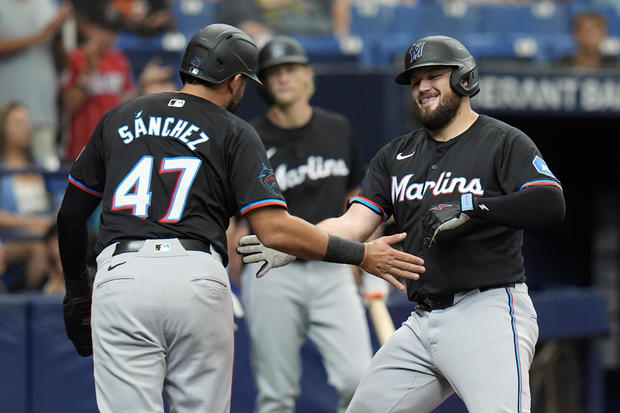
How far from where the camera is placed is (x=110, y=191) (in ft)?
11.8

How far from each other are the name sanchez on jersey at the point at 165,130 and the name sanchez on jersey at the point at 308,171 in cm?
166

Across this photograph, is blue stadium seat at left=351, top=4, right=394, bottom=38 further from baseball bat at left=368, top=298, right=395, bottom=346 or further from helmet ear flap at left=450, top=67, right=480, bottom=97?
helmet ear flap at left=450, top=67, right=480, bottom=97

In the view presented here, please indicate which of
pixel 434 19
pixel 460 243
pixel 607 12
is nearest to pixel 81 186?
pixel 460 243

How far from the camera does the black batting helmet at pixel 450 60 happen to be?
12.6 ft

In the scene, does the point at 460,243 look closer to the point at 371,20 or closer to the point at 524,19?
the point at 371,20

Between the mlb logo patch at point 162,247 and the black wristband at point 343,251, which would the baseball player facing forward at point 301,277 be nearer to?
the black wristband at point 343,251

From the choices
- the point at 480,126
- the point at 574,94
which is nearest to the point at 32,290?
the point at 480,126

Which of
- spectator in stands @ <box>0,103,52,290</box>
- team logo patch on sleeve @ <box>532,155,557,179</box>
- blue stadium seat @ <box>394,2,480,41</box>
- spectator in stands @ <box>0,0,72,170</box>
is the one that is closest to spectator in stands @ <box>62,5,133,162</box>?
spectator in stands @ <box>0,0,72,170</box>

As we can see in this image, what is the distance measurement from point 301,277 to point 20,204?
3.17 meters

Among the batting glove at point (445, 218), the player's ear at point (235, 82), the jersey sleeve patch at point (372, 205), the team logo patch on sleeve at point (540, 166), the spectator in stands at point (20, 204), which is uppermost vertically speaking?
the player's ear at point (235, 82)

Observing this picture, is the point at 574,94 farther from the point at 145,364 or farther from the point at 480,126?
the point at 145,364

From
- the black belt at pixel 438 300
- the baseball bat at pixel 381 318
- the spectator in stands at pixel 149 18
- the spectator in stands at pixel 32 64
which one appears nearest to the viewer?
the black belt at pixel 438 300

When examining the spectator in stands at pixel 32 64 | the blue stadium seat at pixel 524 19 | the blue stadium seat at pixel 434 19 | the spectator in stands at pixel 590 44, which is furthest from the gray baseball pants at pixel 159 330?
the blue stadium seat at pixel 524 19

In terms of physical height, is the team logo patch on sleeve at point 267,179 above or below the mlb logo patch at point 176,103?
below
